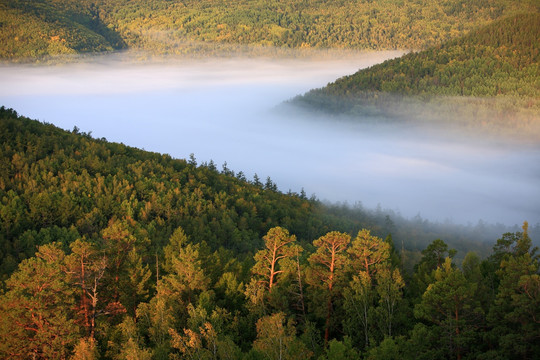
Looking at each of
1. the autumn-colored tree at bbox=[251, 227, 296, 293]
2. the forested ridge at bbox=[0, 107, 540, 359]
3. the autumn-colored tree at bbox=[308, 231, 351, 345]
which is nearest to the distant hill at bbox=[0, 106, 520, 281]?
the forested ridge at bbox=[0, 107, 540, 359]

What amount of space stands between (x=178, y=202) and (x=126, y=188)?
11.4 metres

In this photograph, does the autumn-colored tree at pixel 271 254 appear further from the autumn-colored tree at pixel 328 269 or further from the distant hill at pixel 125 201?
the distant hill at pixel 125 201

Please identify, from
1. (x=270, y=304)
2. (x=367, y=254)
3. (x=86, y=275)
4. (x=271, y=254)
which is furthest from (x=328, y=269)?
(x=86, y=275)

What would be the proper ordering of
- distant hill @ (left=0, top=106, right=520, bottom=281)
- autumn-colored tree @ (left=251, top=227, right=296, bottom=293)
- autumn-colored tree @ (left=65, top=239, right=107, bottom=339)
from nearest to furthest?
1. autumn-colored tree @ (left=65, top=239, right=107, bottom=339)
2. autumn-colored tree @ (left=251, top=227, right=296, bottom=293)
3. distant hill @ (left=0, top=106, right=520, bottom=281)

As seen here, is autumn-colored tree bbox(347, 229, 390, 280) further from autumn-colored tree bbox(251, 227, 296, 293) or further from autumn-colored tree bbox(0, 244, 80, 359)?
autumn-colored tree bbox(0, 244, 80, 359)

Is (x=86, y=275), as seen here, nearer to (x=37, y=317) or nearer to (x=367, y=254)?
Result: (x=37, y=317)

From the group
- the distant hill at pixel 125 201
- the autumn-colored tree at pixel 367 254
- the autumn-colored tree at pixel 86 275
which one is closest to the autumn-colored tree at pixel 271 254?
the autumn-colored tree at pixel 367 254

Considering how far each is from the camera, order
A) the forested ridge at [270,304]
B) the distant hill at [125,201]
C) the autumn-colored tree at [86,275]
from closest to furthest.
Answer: the forested ridge at [270,304], the autumn-colored tree at [86,275], the distant hill at [125,201]

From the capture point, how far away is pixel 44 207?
4080 inches

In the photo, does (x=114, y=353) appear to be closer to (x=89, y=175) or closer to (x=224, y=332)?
(x=224, y=332)

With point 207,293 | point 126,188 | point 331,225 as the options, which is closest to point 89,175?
point 126,188

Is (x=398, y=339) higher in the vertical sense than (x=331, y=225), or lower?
higher

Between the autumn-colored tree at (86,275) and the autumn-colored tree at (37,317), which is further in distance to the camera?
the autumn-colored tree at (86,275)

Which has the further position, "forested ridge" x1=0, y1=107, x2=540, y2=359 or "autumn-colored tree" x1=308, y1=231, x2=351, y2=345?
"autumn-colored tree" x1=308, y1=231, x2=351, y2=345
